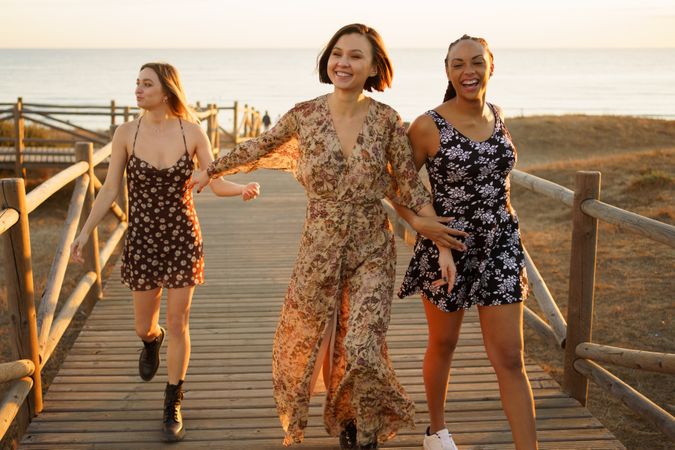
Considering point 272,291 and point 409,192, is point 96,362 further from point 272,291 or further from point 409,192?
point 409,192

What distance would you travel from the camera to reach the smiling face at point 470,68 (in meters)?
3.28

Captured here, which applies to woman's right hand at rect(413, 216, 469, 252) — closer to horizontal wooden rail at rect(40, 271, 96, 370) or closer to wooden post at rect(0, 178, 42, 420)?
wooden post at rect(0, 178, 42, 420)

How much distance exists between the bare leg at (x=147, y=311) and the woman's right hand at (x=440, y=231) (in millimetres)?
1347

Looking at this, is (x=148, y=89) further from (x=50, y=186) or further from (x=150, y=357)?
(x=150, y=357)

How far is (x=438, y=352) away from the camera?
11.5 ft

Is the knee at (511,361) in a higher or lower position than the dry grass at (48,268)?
higher

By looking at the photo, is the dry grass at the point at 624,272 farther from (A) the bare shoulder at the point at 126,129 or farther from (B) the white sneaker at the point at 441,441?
(A) the bare shoulder at the point at 126,129

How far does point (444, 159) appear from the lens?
130 inches

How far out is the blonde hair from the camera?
3.79 meters

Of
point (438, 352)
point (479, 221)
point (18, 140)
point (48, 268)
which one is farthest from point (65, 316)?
point (18, 140)

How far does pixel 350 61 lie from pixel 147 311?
1595 millimetres

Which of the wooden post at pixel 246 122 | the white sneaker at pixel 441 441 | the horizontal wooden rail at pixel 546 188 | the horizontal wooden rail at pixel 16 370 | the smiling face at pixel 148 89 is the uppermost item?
the smiling face at pixel 148 89

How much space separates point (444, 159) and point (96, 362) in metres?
2.65

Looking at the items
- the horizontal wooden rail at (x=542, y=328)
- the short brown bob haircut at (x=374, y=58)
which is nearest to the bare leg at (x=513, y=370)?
Answer: the short brown bob haircut at (x=374, y=58)
